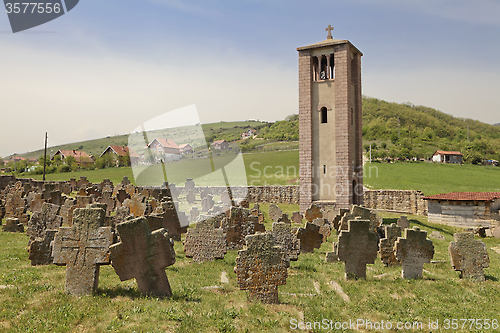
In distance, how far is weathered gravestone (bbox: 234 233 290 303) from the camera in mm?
7703

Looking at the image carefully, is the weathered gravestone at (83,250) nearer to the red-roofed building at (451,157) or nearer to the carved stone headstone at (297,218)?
the carved stone headstone at (297,218)

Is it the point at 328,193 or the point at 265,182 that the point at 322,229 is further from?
the point at 265,182

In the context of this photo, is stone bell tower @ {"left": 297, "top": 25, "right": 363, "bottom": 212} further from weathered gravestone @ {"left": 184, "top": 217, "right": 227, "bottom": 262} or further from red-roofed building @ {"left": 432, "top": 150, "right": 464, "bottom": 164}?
red-roofed building @ {"left": 432, "top": 150, "right": 464, "bottom": 164}

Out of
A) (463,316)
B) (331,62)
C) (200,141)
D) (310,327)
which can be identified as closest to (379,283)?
(463,316)

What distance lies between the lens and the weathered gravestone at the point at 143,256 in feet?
24.3

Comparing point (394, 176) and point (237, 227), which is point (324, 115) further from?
point (394, 176)

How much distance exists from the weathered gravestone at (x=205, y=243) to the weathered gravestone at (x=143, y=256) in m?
3.60

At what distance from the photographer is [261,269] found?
25.4 feet

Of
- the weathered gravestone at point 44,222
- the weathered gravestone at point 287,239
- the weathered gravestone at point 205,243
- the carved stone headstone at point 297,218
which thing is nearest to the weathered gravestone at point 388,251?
the weathered gravestone at point 287,239

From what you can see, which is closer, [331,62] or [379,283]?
[379,283]

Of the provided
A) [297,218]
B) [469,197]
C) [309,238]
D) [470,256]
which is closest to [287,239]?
[309,238]

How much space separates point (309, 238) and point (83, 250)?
8800mm

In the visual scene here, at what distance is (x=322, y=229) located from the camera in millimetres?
17469

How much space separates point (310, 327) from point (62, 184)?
3678cm
